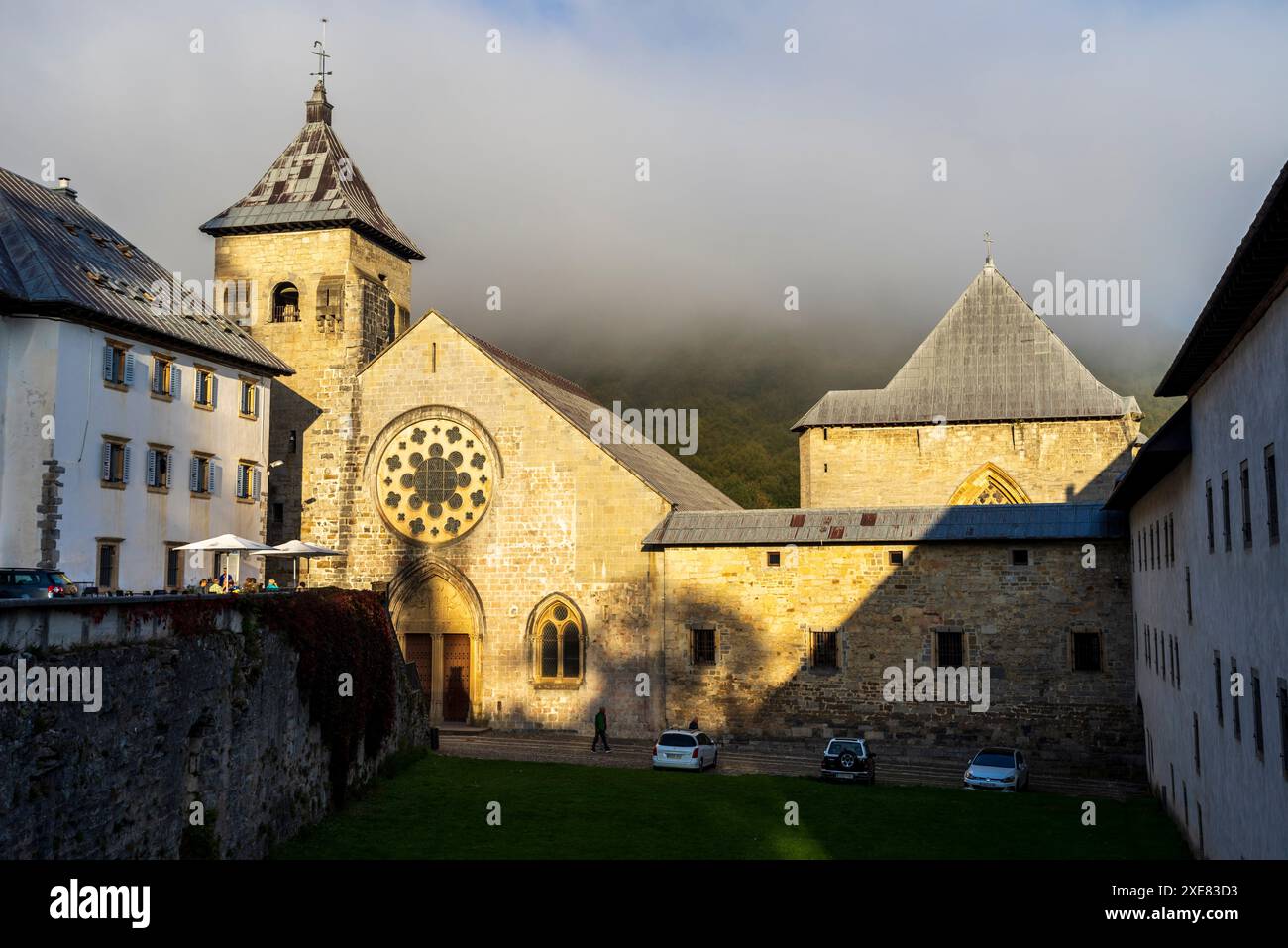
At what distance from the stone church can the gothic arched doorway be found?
8 cm

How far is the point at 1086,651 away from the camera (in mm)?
31500

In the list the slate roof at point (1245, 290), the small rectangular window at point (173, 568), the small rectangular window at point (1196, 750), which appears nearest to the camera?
the slate roof at point (1245, 290)

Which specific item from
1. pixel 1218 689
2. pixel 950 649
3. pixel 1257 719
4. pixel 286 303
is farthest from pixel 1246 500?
pixel 286 303

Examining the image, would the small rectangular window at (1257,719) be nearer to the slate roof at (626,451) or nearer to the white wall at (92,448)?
the slate roof at (626,451)

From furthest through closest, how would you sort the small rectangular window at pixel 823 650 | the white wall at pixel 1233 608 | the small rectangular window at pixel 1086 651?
the small rectangular window at pixel 823 650 < the small rectangular window at pixel 1086 651 < the white wall at pixel 1233 608

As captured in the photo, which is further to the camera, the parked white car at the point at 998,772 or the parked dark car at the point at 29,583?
the parked white car at the point at 998,772

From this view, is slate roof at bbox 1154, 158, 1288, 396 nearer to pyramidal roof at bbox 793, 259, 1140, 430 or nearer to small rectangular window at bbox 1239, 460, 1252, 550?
small rectangular window at bbox 1239, 460, 1252, 550

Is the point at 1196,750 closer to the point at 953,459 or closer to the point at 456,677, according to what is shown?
the point at 953,459

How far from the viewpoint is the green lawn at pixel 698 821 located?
2047cm

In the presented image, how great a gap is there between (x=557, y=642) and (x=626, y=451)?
7.88 metres

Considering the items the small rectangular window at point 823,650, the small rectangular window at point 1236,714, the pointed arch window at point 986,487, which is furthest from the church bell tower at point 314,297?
the small rectangular window at point 1236,714

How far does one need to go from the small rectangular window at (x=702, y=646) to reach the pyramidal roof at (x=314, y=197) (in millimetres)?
19264

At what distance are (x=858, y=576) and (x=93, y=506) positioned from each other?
20.1m
